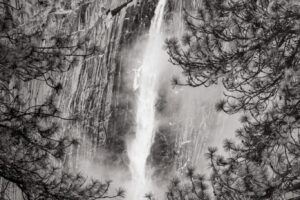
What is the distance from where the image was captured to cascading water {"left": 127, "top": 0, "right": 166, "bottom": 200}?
7.13m

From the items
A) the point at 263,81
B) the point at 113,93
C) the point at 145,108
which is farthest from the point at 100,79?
the point at 263,81

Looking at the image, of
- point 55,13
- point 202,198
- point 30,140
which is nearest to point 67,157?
point 55,13

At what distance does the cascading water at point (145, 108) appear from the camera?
Answer: 23.4 ft

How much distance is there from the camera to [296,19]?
10.1ft

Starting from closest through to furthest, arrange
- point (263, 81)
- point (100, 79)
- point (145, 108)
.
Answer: point (263, 81) → point (100, 79) → point (145, 108)

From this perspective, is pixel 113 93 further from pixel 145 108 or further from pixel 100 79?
pixel 145 108

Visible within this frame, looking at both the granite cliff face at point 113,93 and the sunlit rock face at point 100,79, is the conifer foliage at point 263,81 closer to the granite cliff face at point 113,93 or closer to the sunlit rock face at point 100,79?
the granite cliff face at point 113,93

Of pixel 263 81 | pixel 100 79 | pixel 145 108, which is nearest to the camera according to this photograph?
pixel 263 81

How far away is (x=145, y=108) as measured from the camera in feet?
24.6

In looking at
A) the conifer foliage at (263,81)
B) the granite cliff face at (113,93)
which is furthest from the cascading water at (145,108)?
the conifer foliage at (263,81)

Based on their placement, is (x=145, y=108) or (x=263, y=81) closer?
(x=263, y=81)

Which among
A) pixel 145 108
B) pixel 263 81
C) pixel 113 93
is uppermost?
pixel 263 81

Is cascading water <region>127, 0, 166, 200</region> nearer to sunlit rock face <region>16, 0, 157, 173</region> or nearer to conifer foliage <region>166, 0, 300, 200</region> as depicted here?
sunlit rock face <region>16, 0, 157, 173</region>

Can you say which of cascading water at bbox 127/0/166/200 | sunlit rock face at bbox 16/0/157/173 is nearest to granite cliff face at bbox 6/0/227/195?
sunlit rock face at bbox 16/0/157/173
